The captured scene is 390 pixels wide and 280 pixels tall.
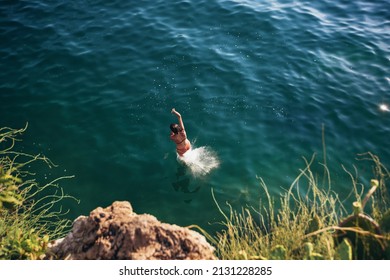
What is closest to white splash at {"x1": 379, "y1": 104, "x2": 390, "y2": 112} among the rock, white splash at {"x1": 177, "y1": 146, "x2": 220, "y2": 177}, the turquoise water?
the turquoise water

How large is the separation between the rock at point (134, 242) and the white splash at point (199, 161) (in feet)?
13.8

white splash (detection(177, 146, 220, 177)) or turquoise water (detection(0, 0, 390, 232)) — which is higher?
turquoise water (detection(0, 0, 390, 232))

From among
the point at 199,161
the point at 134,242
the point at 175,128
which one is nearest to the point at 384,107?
the point at 199,161

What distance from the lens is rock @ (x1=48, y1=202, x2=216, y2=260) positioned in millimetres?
4098

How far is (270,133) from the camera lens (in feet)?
30.6

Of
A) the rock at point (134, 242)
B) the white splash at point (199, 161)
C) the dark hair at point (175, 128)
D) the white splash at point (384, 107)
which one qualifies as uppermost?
the rock at point (134, 242)

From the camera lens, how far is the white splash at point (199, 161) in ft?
28.5

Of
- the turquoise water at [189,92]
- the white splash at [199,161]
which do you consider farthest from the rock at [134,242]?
the white splash at [199,161]

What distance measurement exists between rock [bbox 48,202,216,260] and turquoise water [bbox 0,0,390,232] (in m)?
3.25

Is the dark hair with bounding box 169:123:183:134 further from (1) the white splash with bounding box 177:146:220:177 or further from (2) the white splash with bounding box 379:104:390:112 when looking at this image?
(2) the white splash with bounding box 379:104:390:112

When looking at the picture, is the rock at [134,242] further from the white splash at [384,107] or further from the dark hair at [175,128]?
the white splash at [384,107]

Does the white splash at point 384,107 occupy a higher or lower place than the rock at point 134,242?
lower

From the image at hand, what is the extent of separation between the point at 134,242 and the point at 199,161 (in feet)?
16.0

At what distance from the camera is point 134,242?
13.5ft
